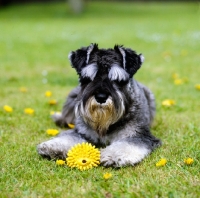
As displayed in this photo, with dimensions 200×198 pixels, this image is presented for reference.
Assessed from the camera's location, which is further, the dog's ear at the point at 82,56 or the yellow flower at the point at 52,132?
the yellow flower at the point at 52,132

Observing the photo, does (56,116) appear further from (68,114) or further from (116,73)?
(116,73)

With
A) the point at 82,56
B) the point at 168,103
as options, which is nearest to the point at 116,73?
the point at 82,56

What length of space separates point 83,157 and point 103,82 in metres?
0.89

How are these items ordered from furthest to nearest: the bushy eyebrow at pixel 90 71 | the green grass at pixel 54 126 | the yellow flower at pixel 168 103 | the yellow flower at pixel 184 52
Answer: the yellow flower at pixel 184 52 → the yellow flower at pixel 168 103 → the bushy eyebrow at pixel 90 71 → the green grass at pixel 54 126

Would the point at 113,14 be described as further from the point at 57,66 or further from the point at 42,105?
the point at 42,105

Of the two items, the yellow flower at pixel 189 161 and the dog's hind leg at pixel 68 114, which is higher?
the yellow flower at pixel 189 161

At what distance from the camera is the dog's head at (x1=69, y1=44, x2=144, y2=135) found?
15.4 ft

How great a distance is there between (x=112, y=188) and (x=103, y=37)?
1355 cm

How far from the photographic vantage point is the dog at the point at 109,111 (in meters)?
4.70

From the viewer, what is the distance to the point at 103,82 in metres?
4.72

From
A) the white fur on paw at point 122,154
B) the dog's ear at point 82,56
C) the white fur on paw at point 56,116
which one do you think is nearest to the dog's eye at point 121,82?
the dog's ear at point 82,56

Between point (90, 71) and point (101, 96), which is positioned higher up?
point (90, 71)

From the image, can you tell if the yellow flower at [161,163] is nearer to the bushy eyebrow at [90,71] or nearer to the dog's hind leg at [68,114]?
the bushy eyebrow at [90,71]

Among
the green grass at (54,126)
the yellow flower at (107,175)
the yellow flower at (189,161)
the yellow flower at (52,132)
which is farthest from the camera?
the yellow flower at (52,132)
